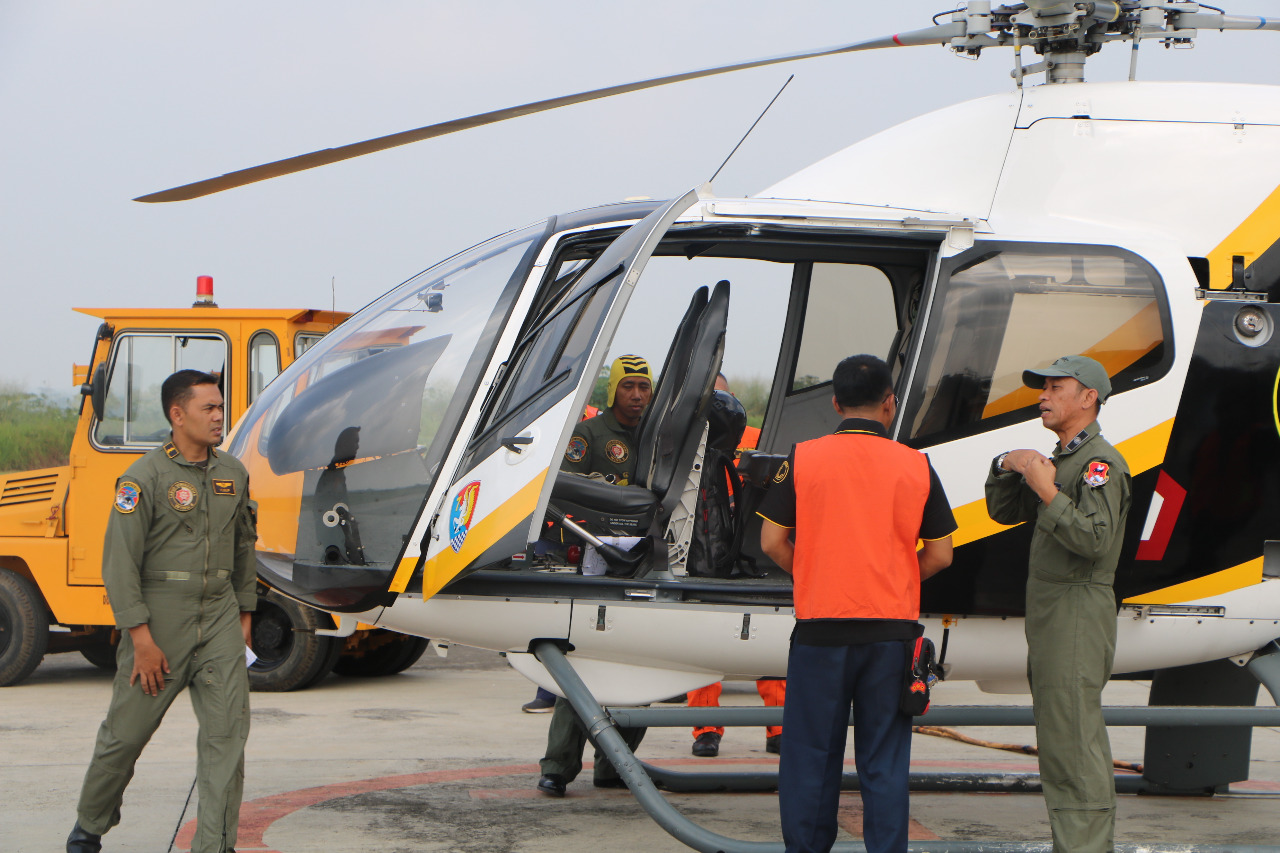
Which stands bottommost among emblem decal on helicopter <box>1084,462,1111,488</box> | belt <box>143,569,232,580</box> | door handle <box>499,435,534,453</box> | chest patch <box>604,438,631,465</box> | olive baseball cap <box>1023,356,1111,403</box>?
belt <box>143,569,232,580</box>

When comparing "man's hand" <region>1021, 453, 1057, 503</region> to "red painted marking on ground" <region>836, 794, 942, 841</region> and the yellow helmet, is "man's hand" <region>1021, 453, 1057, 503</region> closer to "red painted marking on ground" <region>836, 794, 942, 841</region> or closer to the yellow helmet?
"red painted marking on ground" <region>836, 794, 942, 841</region>

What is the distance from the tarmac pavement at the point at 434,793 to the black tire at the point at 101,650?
0.86 meters

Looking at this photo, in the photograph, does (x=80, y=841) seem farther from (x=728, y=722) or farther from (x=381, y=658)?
(x=381, y=658)

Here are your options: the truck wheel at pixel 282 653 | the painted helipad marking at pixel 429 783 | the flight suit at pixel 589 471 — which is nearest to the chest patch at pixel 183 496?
the painted helipad marking at pixel 429 783

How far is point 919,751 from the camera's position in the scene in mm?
6543

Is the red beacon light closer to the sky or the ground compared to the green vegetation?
closer to the sky

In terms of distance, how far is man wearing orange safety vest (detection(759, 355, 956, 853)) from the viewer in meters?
3.44

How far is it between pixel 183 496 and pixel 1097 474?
292cm

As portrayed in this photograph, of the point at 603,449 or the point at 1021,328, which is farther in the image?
the point at 603,449

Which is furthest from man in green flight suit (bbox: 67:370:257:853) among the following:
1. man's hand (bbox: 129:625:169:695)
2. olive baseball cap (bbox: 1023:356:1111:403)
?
olive baseball cap (bbox: 1023:356:1111:403)

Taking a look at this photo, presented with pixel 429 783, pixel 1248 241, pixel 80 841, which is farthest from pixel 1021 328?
pixel 80 841

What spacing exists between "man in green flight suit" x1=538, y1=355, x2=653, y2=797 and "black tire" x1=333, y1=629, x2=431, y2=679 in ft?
10.8

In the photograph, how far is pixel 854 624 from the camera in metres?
3.45

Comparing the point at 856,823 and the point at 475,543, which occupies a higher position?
the point at 475,543
